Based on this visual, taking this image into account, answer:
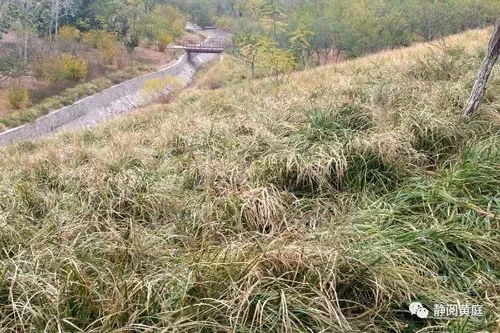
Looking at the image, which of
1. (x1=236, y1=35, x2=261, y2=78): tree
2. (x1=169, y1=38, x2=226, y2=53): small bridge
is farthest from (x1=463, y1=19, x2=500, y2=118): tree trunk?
(x1=169, y1=38, x2=226, y2=53): small bridge

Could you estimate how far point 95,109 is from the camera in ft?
83.5

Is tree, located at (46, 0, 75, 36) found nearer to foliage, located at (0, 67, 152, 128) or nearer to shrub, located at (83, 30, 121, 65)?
shrub, located at (83, 30, 121, 65)

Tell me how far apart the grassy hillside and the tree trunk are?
0.39 feet

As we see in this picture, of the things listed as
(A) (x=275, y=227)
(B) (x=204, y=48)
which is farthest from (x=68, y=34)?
(A) (x=275, y=227)

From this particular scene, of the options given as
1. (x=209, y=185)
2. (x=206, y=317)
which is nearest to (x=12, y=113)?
(x=209, y=185)

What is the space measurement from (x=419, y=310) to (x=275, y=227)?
1.05 meters

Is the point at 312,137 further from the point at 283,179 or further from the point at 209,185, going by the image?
the point at 209,185

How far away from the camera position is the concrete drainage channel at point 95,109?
2044 centimetres

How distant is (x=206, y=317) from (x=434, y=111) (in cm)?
318

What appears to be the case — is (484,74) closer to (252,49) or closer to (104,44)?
(252,49)

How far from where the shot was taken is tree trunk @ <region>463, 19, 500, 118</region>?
3.63 m

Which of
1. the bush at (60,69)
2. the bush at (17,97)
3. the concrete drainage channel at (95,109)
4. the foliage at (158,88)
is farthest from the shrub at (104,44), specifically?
the bush at (17,97)

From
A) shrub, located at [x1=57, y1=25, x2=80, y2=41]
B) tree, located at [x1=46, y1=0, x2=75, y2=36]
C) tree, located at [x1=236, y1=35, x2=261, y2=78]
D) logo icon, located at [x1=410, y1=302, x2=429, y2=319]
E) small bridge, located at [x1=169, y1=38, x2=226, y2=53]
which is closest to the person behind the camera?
logo icon, located at [x1=410, y1=302, x2=429, y2=319]

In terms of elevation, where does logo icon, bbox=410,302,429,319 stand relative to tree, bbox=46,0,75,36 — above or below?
above
